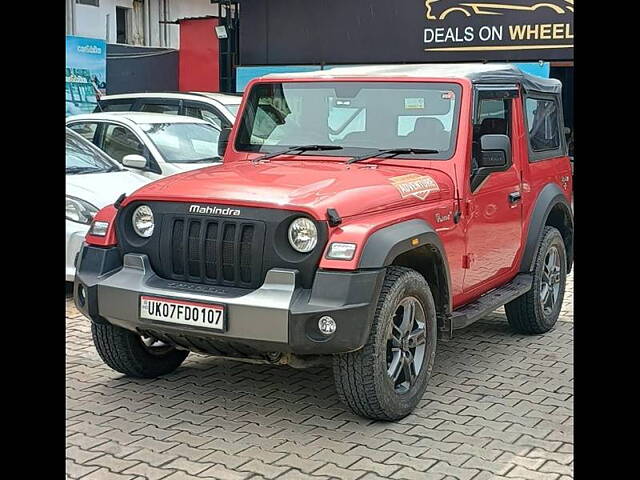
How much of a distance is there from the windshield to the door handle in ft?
2.93

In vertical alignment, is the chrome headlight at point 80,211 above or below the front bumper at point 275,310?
above

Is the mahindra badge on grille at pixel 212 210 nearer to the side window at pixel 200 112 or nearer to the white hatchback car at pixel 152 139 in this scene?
the white hatchback car at pixel 152 139

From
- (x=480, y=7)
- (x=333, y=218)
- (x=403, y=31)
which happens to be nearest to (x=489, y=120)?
(x=333, y=218)

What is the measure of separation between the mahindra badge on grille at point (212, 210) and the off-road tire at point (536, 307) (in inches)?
A: 114

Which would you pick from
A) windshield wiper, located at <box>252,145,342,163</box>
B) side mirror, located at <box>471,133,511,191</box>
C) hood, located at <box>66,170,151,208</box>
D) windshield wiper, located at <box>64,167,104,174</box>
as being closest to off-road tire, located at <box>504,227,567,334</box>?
side mirror, located at <box>471,133,511,191</box>

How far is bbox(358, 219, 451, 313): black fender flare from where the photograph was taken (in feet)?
14.9

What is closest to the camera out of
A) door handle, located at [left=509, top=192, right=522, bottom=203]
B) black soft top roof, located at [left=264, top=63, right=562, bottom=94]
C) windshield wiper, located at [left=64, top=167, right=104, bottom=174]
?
black soft top roof, located at [left=264, top=63, right=562, bottom=94]

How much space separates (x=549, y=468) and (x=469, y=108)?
2396 mm

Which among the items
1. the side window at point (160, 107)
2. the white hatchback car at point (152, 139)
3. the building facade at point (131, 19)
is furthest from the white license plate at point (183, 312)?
the building facade at point (131, 19)

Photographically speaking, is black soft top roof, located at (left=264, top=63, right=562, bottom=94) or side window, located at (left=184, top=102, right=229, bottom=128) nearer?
black soft top roof, located at (left=264, top=63, right=562, bottom=94)

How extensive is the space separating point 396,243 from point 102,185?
406 centimetres

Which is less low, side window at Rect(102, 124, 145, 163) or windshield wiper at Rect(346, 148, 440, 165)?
side window at Rect(102, 124, 145, 163)

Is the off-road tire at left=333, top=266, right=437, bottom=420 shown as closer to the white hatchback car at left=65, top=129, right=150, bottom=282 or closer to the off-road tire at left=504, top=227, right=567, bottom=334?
the off-road tire at left=504, top=227, right=567, bottom=334

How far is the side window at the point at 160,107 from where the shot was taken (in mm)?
12031
